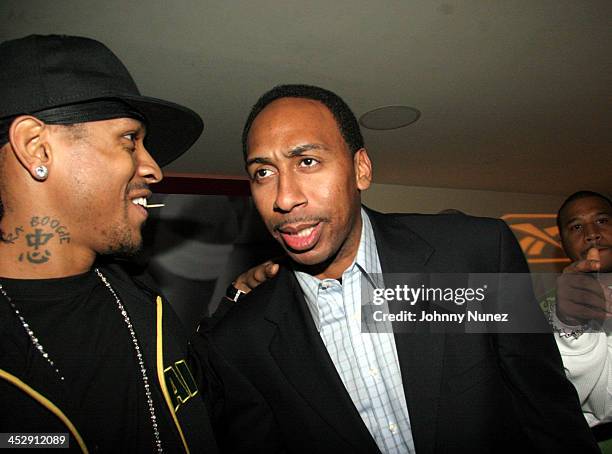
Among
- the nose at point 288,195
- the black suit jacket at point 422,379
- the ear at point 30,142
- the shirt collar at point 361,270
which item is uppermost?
the ear at point 30,142

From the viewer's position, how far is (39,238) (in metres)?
1.09

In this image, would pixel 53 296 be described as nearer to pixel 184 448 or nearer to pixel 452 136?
pixel 184 448

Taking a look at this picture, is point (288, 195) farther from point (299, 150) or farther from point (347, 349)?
point (347, 349)

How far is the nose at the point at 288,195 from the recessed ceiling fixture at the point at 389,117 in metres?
2.62

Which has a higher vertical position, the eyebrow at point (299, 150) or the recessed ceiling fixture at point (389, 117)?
the recessed ceiling fixture at point (389, 117)

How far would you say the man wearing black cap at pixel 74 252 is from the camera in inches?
40.5

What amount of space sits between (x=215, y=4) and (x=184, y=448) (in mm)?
2107

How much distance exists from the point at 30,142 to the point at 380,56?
239 cm

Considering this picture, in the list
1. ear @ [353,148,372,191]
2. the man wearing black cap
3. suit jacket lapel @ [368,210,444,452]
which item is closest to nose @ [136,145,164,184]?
the man wearing black cap

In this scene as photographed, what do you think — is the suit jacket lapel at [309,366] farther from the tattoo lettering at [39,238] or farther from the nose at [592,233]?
the nose at [592,233]

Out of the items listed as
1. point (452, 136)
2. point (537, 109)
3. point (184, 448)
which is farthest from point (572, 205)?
point (184, 448)

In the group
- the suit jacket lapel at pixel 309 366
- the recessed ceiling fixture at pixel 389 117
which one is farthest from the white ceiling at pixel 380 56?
the suit jacket lapel at pixel 309 366

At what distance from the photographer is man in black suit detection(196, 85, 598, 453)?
1206mm

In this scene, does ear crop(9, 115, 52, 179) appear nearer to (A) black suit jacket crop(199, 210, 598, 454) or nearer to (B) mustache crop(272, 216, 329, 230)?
(B) mustache crop(272, 216, 329, 230)
